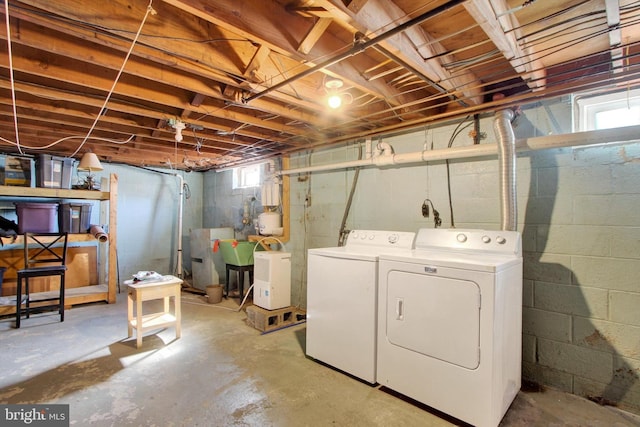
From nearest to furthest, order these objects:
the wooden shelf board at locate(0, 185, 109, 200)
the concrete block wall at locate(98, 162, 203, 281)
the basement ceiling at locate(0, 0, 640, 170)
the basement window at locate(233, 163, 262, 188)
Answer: the basement ceiling at locate(0, 0, 640, 170) → the wooden shelf board at locate(0, 185, 109, 200) → the basement window at locate(233, 163, 262, 188) → the concrete block wall at locate(98, 162, 203, 281)

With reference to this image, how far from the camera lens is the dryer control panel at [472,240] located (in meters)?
2.22

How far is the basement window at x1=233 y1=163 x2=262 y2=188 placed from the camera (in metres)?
5.54

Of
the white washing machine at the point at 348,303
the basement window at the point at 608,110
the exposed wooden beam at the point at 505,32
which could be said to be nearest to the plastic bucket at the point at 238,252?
the white washing machine at the point at 348,303

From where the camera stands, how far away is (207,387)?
2.36 meters

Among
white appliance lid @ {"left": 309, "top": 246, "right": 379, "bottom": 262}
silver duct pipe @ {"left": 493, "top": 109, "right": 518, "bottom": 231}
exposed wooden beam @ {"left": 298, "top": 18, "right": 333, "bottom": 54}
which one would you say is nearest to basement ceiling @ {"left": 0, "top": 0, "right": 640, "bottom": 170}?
exposed wooden beam @ {"left": 298, "top": 18, "right": 333, "bottom": 54}

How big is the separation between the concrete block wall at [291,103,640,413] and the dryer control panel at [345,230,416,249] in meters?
0.47

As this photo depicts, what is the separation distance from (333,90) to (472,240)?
5.20 feet

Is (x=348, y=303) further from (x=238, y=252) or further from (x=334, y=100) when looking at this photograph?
(x=238, y=252)

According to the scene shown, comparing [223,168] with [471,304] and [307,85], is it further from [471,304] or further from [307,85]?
[471,304]

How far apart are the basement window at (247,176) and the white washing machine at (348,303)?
307 centimetres

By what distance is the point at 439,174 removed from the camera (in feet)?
9.88

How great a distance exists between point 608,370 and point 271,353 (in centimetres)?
263

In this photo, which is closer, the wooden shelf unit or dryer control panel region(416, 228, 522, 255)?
dryer control panel region(416, 228, 522, 255)

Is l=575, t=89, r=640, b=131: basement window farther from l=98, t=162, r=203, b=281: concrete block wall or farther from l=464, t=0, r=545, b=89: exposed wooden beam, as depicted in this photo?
l=98, t=162, r=203, b=281: concrete block wall
